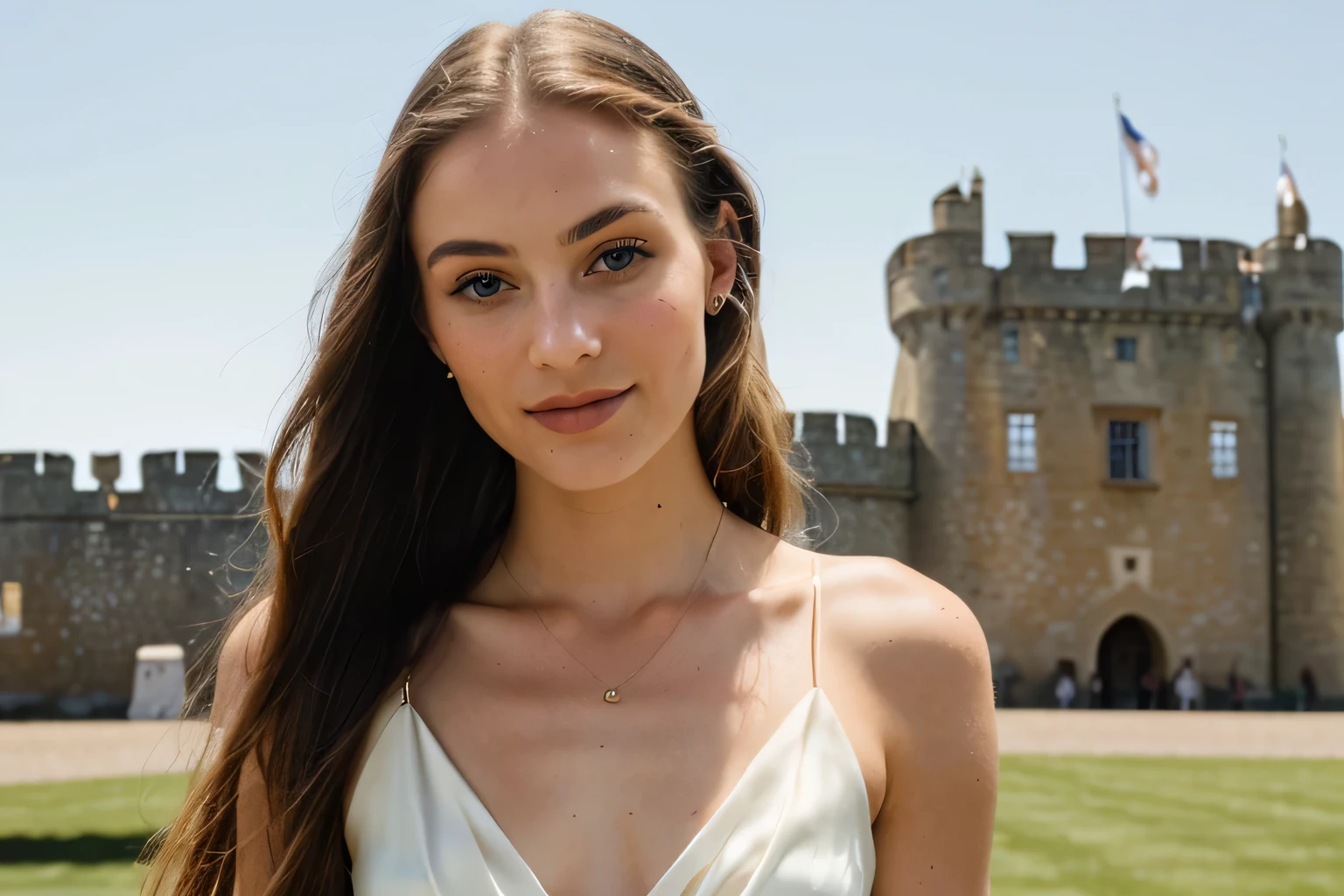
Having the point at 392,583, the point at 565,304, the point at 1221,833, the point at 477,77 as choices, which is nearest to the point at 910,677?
the point at 565,304

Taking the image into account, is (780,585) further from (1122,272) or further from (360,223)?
(1122,272)

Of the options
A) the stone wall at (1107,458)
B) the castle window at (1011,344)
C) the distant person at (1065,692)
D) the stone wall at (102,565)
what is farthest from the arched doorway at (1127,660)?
the stone wall at (102,565)

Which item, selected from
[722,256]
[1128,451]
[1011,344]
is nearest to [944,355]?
[1011,344]

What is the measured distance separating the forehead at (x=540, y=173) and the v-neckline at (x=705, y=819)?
0.64 meters

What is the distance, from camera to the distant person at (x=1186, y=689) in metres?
20.1

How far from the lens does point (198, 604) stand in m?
20.6

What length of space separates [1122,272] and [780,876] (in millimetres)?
21646

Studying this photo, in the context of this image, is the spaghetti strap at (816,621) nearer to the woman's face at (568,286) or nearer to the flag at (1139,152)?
the woman's face at (568,286)

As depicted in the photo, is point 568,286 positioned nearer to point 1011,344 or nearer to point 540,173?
point 540,173

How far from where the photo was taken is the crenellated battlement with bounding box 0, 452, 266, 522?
2064 cm

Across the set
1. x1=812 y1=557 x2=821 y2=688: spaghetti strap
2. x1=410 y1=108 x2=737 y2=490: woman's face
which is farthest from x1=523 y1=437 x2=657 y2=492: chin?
x1=812 y1=557 x2=821 y2=688: spaghetti strap

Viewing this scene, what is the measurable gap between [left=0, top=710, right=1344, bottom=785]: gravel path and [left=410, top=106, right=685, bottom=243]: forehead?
30.6 feet

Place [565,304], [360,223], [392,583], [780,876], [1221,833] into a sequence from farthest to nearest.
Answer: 1. [1221,833]
2. [392,583]
3. [360,223]
4. [565,304]
5. [780,876]

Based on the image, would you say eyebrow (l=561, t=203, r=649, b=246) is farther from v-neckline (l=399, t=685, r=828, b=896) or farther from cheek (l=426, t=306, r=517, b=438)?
v-neckline (l=399, t=685, r=828, b=896)
